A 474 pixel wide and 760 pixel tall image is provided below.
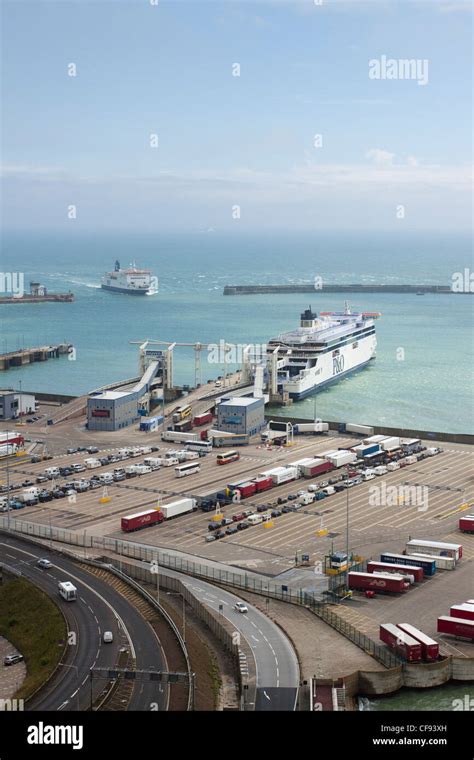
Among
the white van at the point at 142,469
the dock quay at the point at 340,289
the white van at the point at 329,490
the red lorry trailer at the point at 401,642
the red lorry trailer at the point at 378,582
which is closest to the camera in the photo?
the red lorry trailer at the point at 401,642

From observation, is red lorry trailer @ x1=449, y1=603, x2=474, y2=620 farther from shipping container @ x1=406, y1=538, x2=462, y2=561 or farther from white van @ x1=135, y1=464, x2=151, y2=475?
white van @ x1=135, y1=464, x2=151, y2=475

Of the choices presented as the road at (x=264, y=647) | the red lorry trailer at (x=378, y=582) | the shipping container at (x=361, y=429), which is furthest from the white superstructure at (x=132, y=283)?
the red lorry trailer at (x=378, y=582)

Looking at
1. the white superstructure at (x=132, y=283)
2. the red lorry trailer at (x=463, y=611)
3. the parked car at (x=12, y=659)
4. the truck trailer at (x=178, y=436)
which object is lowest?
the parked car at (x=12, y=659)

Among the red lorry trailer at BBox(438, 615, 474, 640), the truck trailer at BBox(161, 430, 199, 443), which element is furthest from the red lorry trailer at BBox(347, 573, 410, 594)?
the truck trailer at BBox(161, 430, 199, 443)

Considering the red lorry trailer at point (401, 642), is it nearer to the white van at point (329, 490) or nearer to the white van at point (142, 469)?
the white van at point (329, 490)

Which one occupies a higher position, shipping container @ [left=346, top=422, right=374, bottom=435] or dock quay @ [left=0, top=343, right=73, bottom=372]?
dock quay @ [left=0, top=343, right=73, bottom=372]

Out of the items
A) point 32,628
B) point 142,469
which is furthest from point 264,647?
point 142,469

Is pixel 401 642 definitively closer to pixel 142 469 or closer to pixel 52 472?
pixel 142 469
